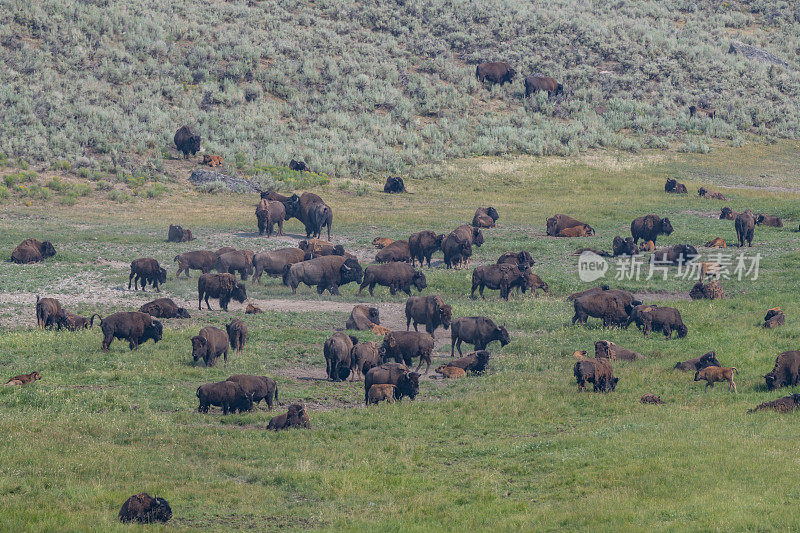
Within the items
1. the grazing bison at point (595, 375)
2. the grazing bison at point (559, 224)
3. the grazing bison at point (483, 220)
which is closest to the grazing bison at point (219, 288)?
the grazing bison at point (595, 375)

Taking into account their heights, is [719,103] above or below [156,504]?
above

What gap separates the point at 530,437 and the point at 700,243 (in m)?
24.9

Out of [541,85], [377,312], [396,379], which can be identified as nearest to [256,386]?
[396,379]

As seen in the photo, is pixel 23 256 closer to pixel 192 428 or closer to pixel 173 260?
pixel 173 260

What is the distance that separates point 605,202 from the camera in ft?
173

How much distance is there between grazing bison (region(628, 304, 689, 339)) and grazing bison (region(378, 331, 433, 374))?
7059 mm

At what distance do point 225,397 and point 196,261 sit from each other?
50.9 feet

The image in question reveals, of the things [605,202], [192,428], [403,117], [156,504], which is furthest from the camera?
A: [403,117]

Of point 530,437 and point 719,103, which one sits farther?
point 719,103

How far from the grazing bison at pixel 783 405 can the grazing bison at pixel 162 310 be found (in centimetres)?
1684

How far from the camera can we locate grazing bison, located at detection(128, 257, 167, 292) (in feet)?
106

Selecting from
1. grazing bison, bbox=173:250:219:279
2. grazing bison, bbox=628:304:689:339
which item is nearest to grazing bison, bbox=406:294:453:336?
grazing bison, bbox=628:304:689:339

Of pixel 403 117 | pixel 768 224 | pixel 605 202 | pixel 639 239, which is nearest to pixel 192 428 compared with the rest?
pixel 639 239

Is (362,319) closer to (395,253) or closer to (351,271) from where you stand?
(351,271)
